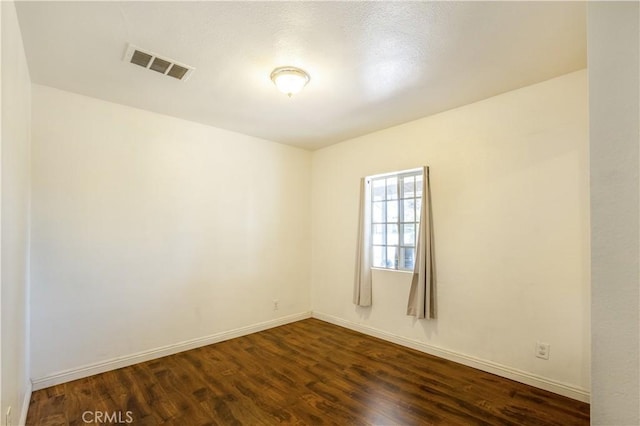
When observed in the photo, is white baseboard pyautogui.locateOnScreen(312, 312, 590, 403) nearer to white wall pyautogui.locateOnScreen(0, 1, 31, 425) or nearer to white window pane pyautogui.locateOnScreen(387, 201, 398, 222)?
white window pane pyautogui.locateOnScreen(387, 201, 398, 222)

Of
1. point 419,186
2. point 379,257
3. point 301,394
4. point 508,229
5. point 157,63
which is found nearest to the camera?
point 157,63

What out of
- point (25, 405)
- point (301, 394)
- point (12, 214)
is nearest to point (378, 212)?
point (301, 394)

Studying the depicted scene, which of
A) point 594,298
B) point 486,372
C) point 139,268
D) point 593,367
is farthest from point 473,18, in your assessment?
point 139,268

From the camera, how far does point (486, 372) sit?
283 centimetres

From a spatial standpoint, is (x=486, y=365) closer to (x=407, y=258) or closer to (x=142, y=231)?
(x=407, y=258)

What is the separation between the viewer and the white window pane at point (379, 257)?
389cm

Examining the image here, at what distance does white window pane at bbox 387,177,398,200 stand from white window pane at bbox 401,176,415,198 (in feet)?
0.33

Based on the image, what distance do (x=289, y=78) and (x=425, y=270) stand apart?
2288 mm

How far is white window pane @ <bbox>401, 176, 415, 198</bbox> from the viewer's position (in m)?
3.63

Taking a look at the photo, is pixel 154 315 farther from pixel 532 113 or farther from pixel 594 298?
pixel 532 113

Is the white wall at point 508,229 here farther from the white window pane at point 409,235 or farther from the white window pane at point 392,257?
the white window pane at point 409,235

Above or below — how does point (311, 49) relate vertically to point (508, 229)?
above

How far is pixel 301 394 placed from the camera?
8.10 ft

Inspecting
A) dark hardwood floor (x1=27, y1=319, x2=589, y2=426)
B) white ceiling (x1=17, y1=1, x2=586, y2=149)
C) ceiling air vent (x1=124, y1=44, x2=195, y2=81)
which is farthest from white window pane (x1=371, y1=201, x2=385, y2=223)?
ceiling air vent (x1=124, y1=44, x2=195, y2=81)
